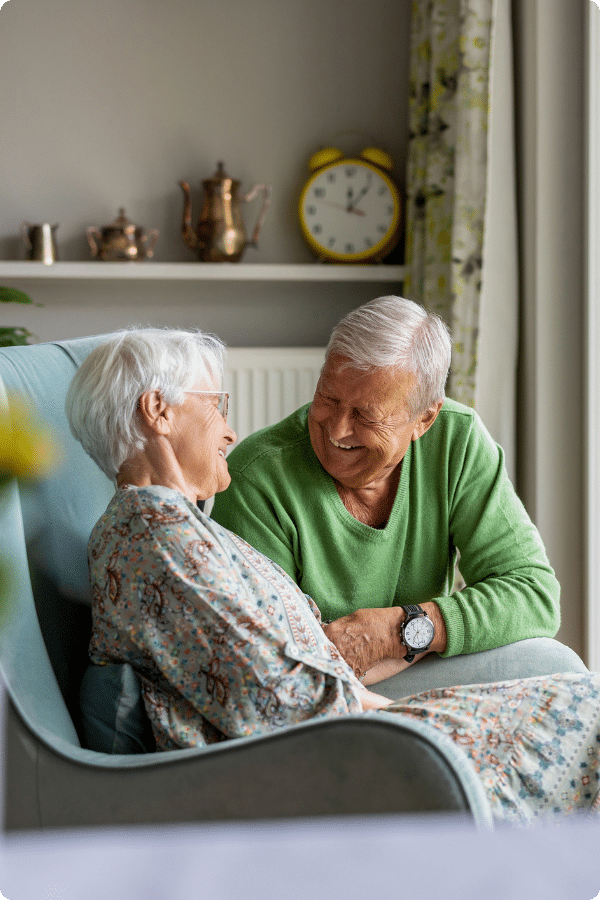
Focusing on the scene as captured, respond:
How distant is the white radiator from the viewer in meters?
3.29

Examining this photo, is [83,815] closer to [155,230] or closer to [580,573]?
[580,573]

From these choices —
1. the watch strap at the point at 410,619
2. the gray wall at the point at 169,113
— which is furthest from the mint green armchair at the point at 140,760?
the gray wall at the point at 169,113

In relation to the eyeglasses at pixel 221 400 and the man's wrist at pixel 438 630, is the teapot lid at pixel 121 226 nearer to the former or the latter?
the eyeglasses at pixel 221 400

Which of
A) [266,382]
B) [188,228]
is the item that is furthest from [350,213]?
[266,382]

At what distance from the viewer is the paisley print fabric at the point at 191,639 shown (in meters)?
1.03

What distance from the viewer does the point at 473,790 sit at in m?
0.84

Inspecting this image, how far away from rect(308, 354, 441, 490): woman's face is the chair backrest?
15.4 inches

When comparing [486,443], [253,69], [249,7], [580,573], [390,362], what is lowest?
[580,573]

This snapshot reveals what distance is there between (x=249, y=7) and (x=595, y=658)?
8.74ft

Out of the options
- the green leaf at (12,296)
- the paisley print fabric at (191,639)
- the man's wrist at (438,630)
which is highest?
the green leaf at (12,296)

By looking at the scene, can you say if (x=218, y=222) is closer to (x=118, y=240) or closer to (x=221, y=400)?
(x=118, y=240)

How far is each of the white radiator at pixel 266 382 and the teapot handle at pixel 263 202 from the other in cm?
43

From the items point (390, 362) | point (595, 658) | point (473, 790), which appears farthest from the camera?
point (595, 658)

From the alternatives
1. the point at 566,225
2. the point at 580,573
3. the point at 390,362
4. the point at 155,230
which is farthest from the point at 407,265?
the point at 390,362
